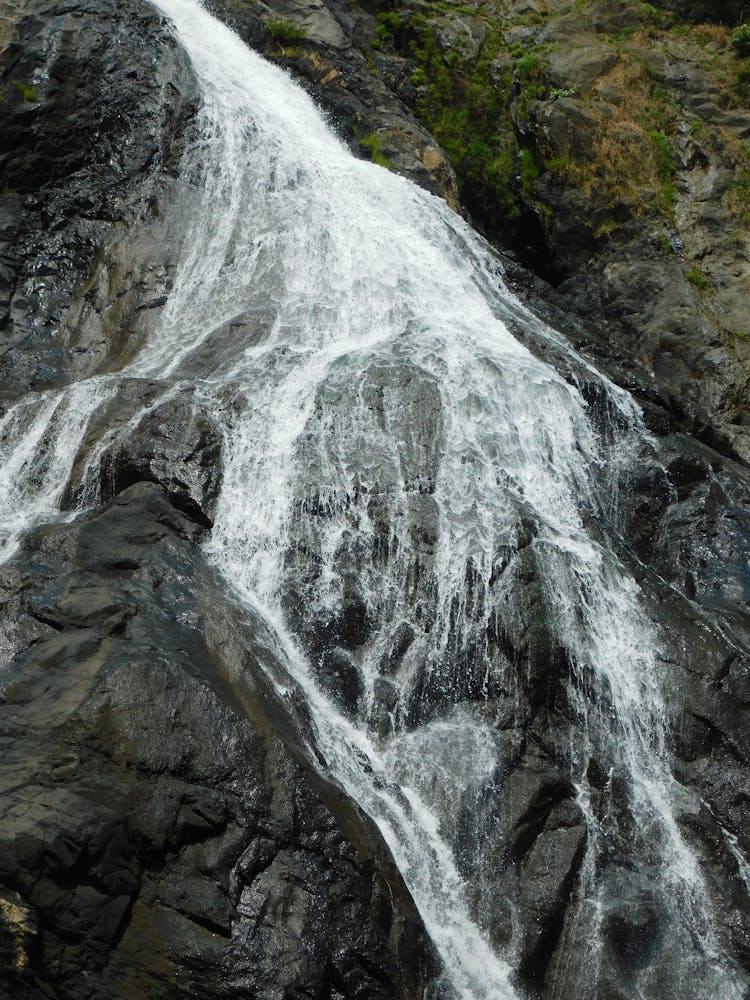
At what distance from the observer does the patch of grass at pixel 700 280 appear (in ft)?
59.0

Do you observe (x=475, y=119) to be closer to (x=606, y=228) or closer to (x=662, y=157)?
(x=662, y=157)

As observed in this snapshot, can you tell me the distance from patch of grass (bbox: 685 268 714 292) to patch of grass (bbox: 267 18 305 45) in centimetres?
1146

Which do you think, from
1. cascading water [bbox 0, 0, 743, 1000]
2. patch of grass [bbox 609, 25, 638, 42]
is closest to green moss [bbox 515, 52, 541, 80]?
patch of grass [bbox 609, 25, 638, 42]

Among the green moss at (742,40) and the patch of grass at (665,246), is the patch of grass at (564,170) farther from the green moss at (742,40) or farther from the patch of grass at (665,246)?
the green moss at (742,40)

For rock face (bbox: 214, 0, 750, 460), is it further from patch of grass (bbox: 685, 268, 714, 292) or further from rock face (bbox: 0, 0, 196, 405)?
rock face (bbox: 0, 0, 196, 405)

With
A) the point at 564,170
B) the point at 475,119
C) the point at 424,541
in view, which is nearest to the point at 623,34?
Answer: the point at 475,119

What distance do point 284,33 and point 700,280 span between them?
1208 centimetres

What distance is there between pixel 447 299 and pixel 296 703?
29.9 feet

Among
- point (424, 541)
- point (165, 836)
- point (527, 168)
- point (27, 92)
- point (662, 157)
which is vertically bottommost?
point (165, 836)

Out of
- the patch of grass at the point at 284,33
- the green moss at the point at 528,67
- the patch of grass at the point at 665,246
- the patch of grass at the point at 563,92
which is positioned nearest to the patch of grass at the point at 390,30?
the patch of grass at the point at 284,33

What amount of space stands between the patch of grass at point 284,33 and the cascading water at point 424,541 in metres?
8.98

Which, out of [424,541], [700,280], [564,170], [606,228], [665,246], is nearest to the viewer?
[424,541]

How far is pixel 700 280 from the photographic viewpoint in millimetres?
18031

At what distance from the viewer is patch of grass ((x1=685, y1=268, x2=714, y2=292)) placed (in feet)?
59.0
